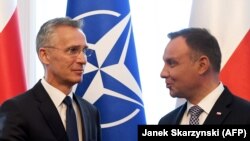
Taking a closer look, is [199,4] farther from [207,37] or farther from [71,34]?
[71,34]

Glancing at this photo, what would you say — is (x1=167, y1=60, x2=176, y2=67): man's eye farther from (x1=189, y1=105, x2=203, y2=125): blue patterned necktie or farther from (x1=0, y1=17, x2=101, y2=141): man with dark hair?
(x1=0, y1=17, x2=101, y2=141): man with dark hair

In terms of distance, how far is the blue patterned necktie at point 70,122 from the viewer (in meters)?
2.48

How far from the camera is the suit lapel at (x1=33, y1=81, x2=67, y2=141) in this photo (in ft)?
7.93

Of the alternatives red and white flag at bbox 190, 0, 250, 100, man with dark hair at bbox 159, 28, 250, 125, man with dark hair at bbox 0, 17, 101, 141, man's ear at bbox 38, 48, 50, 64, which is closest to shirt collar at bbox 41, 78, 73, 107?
man with dark hair at bbox 0, 17, 101, 141

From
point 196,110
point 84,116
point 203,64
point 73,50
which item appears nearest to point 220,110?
point 196,110

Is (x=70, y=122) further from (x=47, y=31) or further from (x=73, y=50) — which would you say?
(x=47, y=31)

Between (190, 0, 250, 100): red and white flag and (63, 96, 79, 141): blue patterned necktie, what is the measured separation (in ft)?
3.67

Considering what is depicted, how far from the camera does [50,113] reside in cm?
246

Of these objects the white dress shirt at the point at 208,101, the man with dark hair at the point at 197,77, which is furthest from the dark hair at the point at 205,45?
the white dress shirt at the point at 208,101

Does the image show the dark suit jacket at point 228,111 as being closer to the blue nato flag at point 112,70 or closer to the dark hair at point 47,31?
the blue nato flag at point 112,70

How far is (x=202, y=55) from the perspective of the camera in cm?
255

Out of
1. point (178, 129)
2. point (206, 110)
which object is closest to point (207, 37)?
point (206, 110)

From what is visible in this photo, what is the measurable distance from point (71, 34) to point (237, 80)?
3.90 ft

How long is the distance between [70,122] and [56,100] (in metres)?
0.15
